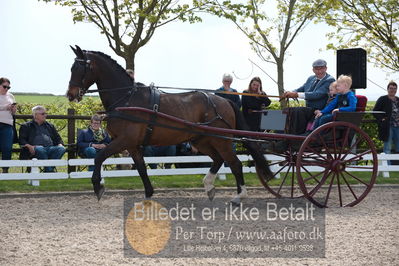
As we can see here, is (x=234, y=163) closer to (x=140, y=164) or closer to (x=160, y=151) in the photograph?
(x=140, y=164)

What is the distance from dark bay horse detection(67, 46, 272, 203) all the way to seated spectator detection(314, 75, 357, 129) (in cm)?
111

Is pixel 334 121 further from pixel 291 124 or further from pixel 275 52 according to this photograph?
pixel 275 52

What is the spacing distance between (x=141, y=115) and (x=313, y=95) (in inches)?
96.5

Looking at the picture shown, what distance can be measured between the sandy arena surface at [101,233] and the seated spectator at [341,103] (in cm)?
124

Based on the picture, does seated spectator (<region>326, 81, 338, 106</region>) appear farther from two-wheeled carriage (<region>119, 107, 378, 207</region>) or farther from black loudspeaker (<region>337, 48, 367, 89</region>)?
black loudspeaker (<region>337, 48, 367, 89</region>)

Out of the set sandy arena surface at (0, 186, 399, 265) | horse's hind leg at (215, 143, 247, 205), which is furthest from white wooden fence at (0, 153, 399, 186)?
horse's hind leg at (215, 143, 247, 205)

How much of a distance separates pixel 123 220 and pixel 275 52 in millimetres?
12626

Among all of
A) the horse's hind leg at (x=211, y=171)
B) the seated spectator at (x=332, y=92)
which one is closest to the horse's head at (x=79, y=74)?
the horse's hind leg at (x=211, y=171)

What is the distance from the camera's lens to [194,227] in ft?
21.7

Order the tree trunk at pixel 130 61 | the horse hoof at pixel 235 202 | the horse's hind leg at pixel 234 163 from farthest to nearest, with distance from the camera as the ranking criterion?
the tree trunk at pixel 130 61
the horse's hind leg at pixel 234 163
the horse hoof at pixel 235 202

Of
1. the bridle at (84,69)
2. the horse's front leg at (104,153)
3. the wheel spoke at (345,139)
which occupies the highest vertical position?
the bridle at (84,69)

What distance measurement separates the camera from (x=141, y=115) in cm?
797

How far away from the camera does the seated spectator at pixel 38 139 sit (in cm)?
1039

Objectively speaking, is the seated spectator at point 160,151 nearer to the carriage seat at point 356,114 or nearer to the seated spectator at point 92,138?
the seated spectator at point 92,138
